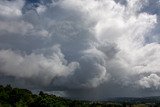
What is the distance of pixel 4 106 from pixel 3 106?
0.86 metres

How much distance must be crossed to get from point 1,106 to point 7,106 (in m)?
7.69

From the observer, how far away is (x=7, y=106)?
194 metres

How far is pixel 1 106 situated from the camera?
186500mm

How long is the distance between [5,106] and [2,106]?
4.49m

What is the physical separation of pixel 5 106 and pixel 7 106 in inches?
76.6

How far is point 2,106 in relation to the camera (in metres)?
188

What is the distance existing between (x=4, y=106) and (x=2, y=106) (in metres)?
2.48

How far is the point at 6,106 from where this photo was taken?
19312 centimetres

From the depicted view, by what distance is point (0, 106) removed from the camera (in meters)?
186

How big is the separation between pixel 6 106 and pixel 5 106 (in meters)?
1.08

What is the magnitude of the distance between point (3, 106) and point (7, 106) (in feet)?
15.6

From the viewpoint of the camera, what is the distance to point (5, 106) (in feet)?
630

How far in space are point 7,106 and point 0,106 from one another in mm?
8526
